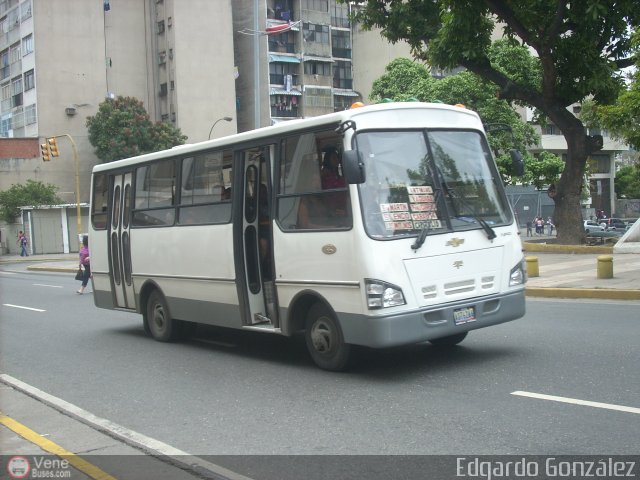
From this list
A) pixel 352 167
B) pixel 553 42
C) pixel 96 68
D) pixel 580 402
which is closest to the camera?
pixel 580 402

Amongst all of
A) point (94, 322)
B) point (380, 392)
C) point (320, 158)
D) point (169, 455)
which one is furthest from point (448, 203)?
point (94, 322)

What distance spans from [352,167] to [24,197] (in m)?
54.3

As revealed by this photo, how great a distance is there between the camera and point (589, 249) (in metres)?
24.4

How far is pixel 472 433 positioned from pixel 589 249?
19841mm

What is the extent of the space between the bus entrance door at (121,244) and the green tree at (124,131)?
47.5 meters

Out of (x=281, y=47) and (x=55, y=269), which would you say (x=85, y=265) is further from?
(x=281, y=47)

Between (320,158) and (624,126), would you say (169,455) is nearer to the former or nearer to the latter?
(320,158)

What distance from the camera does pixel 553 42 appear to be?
22891 millimetres

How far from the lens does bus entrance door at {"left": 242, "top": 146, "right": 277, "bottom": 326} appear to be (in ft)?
32.4

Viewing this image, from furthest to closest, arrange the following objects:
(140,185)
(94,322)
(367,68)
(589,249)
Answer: (367,68) < (589,249) < (94,322) < (140,185)

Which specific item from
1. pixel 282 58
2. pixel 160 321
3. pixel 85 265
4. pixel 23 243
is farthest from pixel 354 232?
pixel 282 58

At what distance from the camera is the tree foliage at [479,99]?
137 feet

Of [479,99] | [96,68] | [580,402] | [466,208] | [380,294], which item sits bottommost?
[580,402]

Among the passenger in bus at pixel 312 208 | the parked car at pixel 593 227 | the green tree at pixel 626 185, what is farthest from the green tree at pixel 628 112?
the green tree at pixel 626 185
